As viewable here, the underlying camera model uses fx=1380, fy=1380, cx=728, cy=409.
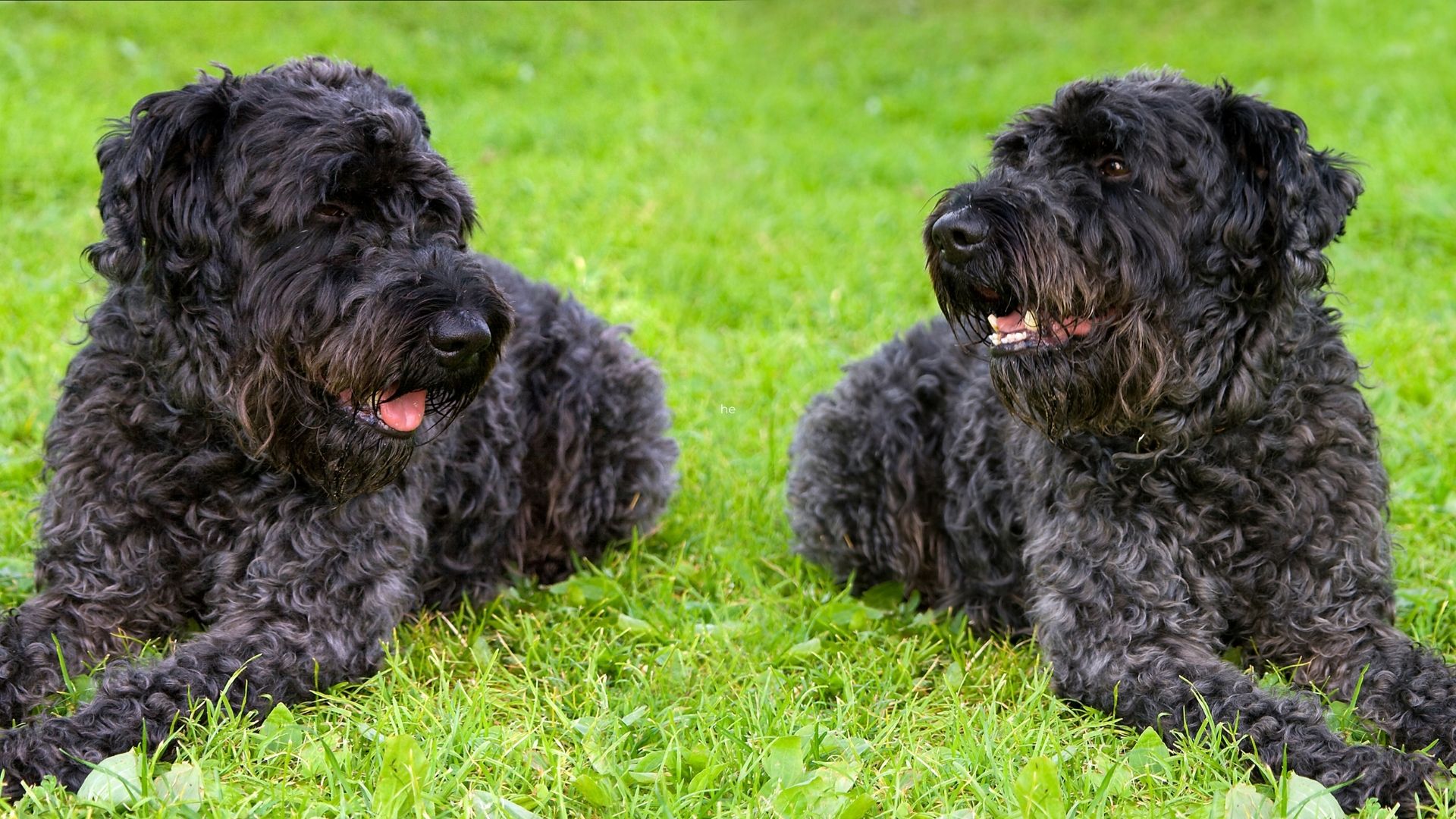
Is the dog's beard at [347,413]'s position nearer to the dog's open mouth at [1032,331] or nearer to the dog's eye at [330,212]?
the dog's eye at [330,212]

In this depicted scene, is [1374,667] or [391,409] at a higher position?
[391,409]

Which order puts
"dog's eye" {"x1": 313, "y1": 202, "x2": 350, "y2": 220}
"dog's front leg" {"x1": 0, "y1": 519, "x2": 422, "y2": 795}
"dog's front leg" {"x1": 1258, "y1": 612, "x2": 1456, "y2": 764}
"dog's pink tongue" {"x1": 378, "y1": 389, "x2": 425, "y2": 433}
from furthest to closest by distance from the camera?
1. "dog's pink tongue" {"x1": 378, "y1": 389, "x2": 425, "y2": 433}
2. "dog's eye" {"x1": 313, "y1": 202, "x2": 350, "y2": 220}
3. "dog's front leg" {"x1": 1258, "y1": 612, "x2": 1456, "y2": 764}
4. "dog's front leg" {"x1": 0, "y1": 519, "x2": 422, "y2": 795}

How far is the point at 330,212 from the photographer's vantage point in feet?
12.6

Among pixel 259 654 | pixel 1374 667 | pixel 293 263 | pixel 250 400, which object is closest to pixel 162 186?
pixel 293 263

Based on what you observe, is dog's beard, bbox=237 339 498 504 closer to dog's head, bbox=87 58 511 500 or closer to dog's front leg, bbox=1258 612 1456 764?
dog's head, bbox=87 58 511 500

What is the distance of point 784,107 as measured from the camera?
12742mm

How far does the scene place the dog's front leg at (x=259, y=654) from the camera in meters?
3.41

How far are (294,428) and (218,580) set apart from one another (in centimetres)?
52

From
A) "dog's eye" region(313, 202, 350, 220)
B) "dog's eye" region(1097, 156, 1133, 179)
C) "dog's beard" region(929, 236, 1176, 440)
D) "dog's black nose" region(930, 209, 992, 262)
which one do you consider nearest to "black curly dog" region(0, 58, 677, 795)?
"dog's eye" region(313, 202, 350, 220)

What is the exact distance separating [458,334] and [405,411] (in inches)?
16.3

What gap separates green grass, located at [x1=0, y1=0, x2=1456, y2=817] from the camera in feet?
11.4

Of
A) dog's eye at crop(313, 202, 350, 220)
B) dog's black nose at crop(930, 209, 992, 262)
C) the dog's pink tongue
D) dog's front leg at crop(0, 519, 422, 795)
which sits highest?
dog's eye at crop(313, 202, 350, 220)

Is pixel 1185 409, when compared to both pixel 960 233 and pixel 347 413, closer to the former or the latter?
pixel 960 233

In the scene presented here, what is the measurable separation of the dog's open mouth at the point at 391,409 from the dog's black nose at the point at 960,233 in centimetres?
153
